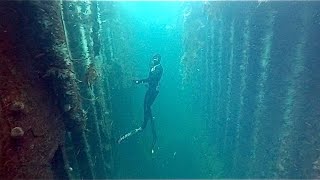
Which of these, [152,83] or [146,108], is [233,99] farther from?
[146,108]

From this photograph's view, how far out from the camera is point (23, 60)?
107 inches

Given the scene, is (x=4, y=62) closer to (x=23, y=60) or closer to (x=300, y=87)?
(x=23, y=60)

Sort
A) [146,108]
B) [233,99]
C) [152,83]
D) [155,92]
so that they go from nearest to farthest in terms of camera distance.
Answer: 1. [233,99]
2. [152,83]
3. [155,92]
4. [146,108]

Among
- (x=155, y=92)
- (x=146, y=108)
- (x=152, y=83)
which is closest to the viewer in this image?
(x=152, y=83)

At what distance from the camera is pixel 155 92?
722 centimetres

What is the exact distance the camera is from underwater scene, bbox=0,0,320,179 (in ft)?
8.96

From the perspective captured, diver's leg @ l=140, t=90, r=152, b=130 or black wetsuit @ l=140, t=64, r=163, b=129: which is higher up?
black wetsuit @ l=140, t=64, r=163, b=129

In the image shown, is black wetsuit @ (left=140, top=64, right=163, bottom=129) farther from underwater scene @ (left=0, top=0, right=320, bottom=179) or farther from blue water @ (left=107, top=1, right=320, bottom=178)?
blue water @ (left=107, top=1, right=320, bottom=178)

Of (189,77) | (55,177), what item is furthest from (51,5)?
(189,77)

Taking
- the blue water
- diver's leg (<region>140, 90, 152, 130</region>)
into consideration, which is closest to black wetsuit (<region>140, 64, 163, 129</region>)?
diver's leg (<region>140, 90, 152, 130</region>)

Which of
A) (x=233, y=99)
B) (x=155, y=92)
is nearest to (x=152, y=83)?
(x=155, y=92)

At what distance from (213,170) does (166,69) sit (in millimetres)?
6096

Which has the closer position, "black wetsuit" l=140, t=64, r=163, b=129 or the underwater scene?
the underwater scene

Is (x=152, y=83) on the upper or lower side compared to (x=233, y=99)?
upper
